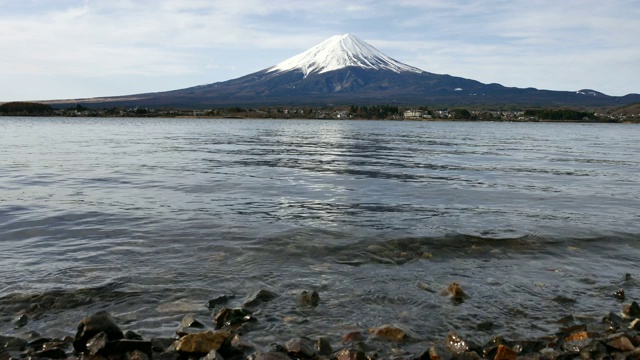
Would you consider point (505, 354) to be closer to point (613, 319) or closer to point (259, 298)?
point (613, 319)

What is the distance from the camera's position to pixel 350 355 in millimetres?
6977

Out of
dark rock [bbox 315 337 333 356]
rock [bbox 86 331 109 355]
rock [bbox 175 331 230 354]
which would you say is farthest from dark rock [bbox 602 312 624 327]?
rock [bbox 86 331 109 355]

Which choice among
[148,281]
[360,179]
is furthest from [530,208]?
[148,281]

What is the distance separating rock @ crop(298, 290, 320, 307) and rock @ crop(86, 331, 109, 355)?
329 cm

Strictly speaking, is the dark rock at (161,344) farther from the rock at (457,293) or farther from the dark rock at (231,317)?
the rock at (457,293)

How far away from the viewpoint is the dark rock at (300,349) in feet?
23.3

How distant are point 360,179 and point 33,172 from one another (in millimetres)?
17673

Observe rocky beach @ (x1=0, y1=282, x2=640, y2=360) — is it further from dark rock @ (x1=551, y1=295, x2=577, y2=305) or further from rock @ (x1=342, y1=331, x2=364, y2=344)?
dark rock @ (x1=551, y1=295, x2=577, y2=305)

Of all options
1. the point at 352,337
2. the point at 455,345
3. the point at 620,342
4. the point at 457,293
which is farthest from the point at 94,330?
the point at 620,342

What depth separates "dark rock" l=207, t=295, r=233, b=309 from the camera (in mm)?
8945

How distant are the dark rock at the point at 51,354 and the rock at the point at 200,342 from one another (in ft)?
4.88

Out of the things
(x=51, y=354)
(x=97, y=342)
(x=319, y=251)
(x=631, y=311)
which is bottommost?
(x=319, y=251)

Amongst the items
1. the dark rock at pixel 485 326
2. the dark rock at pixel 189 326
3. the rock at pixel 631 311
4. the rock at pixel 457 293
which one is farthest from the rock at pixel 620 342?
the dark rock at pixel 189 326

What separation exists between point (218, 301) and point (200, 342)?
200 centimetres
